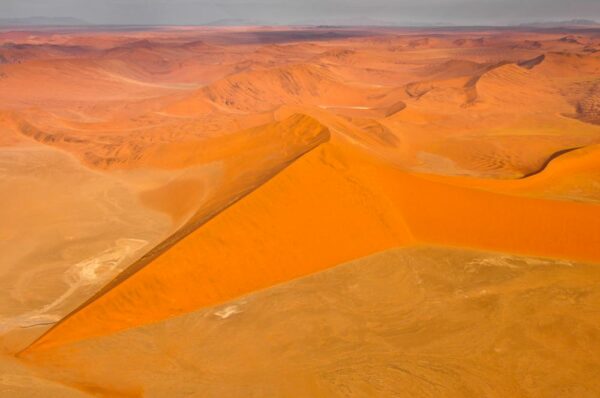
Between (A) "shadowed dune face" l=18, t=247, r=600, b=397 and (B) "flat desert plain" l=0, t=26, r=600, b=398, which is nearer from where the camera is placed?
(A) "shadowed dune face" l=18, t=247, r=600, b=397

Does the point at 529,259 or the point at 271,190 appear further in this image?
the point at 271,190

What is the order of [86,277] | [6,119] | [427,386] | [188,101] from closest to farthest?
[427,386], [86,277], [6,119], [188,101]

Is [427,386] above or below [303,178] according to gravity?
below

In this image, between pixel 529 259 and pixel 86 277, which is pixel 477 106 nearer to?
pixel 529 259

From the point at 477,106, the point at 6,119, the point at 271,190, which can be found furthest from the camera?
the point at 477,106

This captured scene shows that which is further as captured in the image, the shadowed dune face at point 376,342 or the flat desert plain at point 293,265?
the flat desert plain at point 293,265

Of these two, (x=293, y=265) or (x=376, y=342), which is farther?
(x=293, y=265)

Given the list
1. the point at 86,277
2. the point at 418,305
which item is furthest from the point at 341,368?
the point at 86,277

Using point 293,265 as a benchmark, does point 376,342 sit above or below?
below
